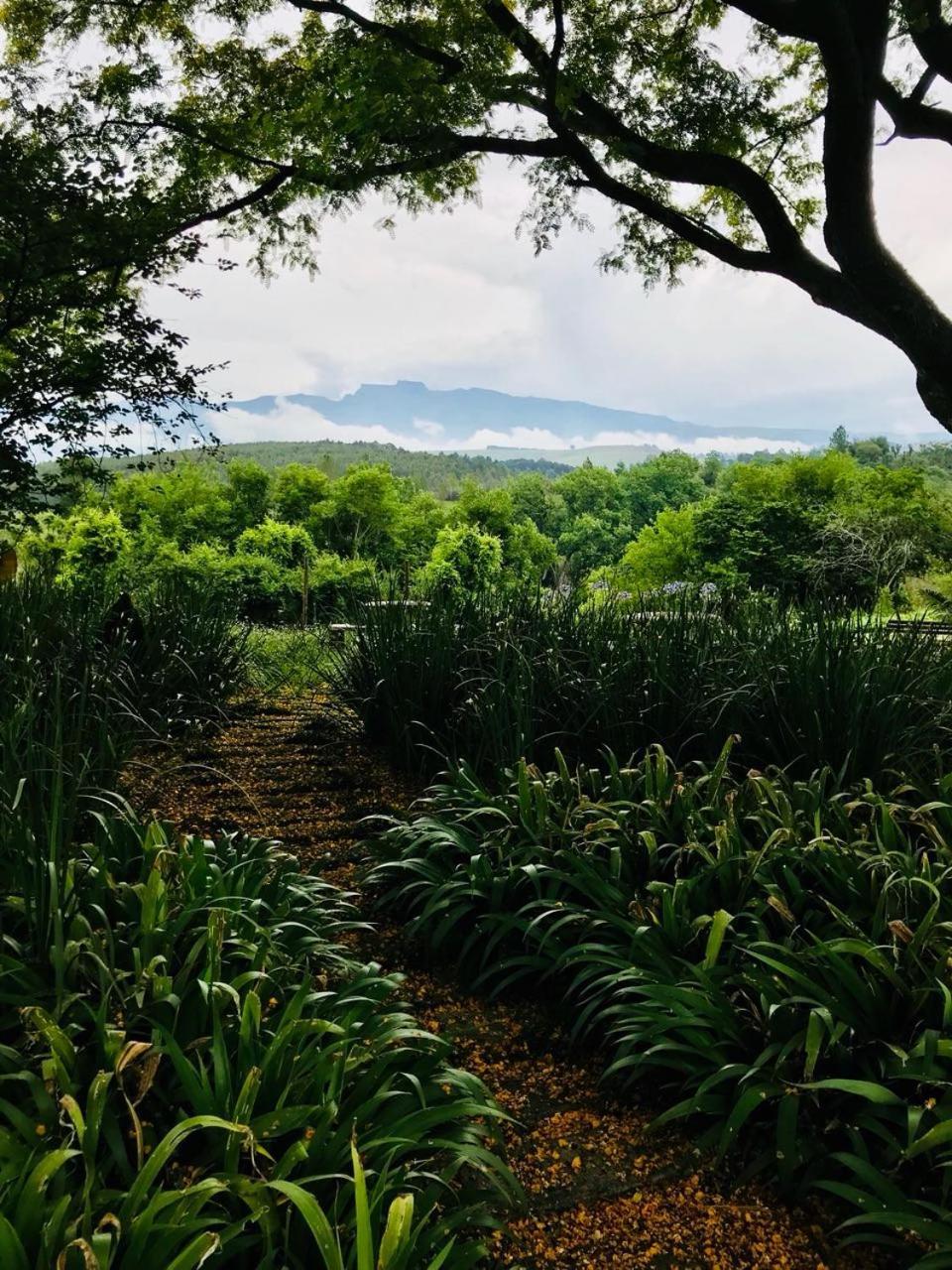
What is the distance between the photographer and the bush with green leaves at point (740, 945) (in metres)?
1.51

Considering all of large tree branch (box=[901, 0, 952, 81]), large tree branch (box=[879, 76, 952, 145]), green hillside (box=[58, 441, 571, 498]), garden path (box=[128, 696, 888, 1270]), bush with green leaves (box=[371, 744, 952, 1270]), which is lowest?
garden path (box=[128, 696, 888, 1270])

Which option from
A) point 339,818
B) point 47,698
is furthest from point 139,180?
point 339,818

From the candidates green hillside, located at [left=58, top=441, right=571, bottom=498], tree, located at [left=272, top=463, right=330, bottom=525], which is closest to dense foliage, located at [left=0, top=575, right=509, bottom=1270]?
tree, located at [left=272, top=463, right=330, bottom=525]

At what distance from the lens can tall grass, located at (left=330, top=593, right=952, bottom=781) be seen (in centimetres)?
320

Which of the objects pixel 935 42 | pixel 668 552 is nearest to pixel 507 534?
pixel 668 552

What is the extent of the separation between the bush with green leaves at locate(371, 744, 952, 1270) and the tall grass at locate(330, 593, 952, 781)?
365 millimetres

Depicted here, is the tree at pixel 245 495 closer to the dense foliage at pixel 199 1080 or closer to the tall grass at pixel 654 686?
the tall grass at pixel 654 686

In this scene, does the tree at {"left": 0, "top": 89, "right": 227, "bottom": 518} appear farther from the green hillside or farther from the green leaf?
the green hillside

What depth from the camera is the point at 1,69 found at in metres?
4.69

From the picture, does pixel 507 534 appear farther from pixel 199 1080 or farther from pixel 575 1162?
pixel 199 1080

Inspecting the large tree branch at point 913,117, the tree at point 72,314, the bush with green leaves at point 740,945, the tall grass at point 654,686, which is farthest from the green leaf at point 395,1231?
the large tree branch at point 913,117

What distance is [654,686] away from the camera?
351 cm

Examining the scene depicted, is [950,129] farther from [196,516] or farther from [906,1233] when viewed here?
[196,516]

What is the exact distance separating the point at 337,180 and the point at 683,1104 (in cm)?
703
